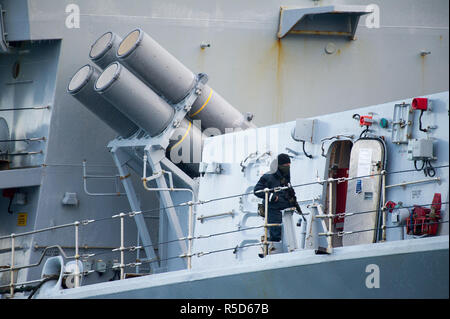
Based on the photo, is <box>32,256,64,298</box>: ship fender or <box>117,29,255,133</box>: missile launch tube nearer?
<box>32,256,64,298</box>: ship fender

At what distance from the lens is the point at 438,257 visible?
5.88m

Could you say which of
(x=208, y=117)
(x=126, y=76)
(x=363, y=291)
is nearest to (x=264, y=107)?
(x=208, y=117)

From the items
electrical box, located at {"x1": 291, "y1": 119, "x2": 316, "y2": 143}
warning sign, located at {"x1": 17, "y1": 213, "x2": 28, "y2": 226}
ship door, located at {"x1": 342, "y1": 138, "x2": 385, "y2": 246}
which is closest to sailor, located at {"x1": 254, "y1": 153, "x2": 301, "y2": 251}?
electrical box, located at {"x1": 291, "y1": 119, "x2": 316, "y2": 143}

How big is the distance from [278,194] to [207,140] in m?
2.37

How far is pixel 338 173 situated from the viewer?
27.5 feet

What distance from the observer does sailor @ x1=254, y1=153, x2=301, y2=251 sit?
7.79 metres

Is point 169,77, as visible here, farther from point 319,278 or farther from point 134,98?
point 319,278

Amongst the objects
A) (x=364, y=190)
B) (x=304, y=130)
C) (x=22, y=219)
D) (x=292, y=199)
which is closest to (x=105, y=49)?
(x=22, y=219)

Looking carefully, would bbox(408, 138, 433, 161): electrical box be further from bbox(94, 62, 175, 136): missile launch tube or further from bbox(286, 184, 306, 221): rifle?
bbox(94, 62, 175, 136): missile launch tube

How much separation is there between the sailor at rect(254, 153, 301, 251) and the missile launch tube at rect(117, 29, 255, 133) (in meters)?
2.81

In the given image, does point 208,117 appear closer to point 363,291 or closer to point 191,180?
point 191,180

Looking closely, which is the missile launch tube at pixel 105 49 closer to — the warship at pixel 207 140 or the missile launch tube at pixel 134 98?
the warship at pixel 207 140

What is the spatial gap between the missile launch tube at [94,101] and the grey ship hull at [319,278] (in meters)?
3.43

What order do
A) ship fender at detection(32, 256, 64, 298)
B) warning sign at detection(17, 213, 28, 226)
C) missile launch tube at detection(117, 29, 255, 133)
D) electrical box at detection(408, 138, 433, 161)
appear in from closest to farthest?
1. electrical box at detection(408, 138, 433, 161)
2. ship fender at detection(32, 256, 64, 298)
3. missile launch tube at detection(117, 29, 255, 133)
4. warning sign at detection(17, 213, 28, 226)
